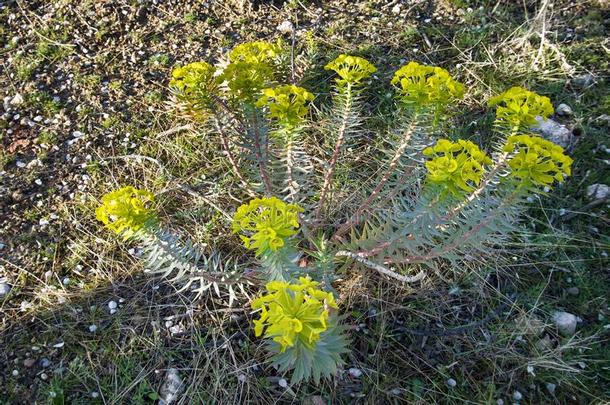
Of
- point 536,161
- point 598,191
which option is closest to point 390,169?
point 536,161

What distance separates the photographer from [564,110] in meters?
3.16

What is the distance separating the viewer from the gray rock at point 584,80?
3.29m

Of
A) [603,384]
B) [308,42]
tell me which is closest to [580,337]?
[603,384]

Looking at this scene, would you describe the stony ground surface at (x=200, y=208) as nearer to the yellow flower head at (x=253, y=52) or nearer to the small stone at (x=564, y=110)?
the small stone at (x=564, y=110)

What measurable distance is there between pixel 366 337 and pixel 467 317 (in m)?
0.54

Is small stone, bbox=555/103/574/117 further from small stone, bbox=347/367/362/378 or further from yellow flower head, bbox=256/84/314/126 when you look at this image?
small stone, bbox=347/367/362/378

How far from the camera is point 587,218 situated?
2.75 m

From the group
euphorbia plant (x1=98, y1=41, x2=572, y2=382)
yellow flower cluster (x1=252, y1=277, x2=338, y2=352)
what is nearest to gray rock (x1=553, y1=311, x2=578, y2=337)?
euphorbia plant (x1=98, y1=41, x2=572, y2=382)

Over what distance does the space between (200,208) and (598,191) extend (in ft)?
7.53

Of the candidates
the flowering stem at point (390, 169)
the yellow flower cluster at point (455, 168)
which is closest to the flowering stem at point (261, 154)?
the flowering stem at point (390, 169)

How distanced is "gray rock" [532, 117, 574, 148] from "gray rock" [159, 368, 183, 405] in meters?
2.52

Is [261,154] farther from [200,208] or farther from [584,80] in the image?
[584,80]

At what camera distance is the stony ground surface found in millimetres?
2215

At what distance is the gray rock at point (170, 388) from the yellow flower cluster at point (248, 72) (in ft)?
4.23
